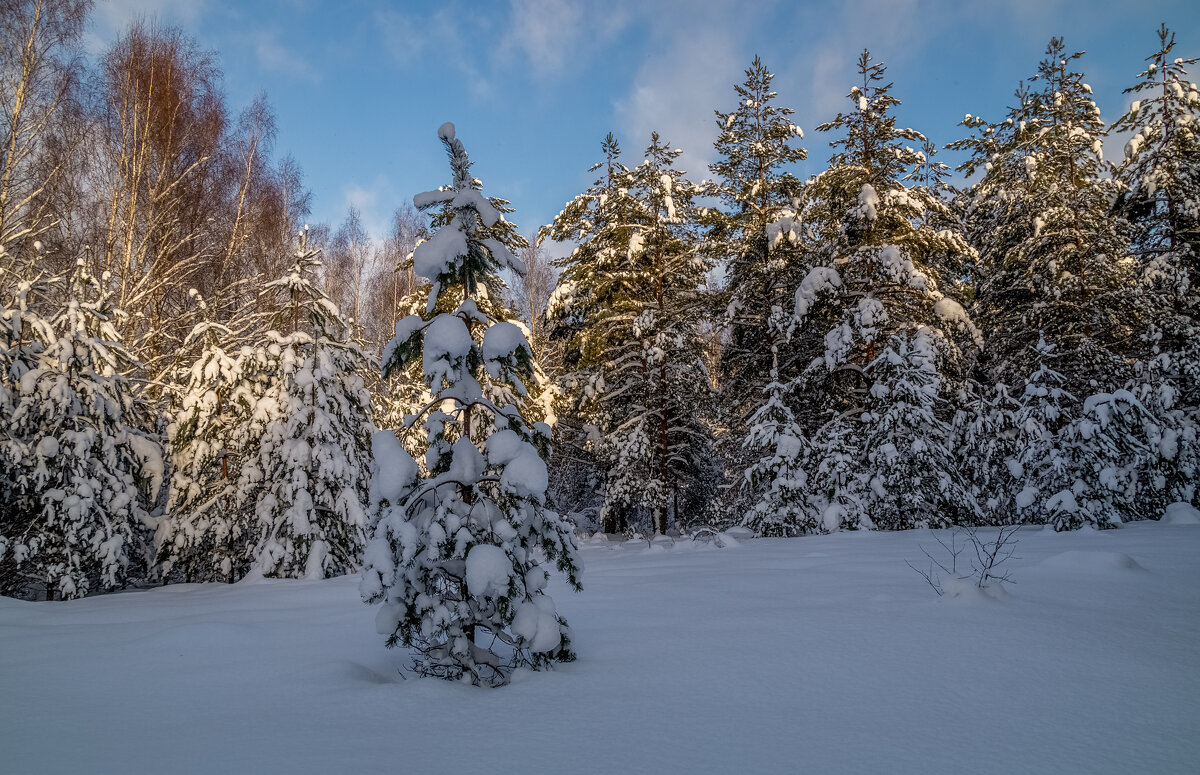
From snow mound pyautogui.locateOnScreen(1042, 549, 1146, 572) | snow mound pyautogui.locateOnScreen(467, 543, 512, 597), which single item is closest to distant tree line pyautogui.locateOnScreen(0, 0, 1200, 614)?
snow mound pyautogui.locateOnScreen(467, 543, 512, 597)

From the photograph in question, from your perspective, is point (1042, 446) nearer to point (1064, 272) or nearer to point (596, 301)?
point (1064, 272)

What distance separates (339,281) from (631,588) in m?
26.5

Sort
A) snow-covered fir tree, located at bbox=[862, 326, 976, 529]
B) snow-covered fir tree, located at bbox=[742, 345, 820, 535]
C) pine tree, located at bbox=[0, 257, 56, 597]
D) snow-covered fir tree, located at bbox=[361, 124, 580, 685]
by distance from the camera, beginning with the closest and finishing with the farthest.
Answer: snow-covered fir tree, located at bbox=[361, 124, 580, 685]
pine tree, located at bbox=[0, 257, 56, 597]
snow-covered fir tree, located at bbox=[862, 326, 976, 529]
snow-covered fir tree, located at bbox=[742, 345, 820, 535]

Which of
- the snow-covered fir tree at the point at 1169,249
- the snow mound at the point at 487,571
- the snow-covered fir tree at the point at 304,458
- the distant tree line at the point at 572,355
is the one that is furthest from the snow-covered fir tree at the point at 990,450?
the snow-covered fir tree at the point at 304,458

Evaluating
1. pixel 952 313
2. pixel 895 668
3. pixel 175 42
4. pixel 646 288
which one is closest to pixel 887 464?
pixel 952 313

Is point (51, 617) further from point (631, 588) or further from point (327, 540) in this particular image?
point (631, 588)

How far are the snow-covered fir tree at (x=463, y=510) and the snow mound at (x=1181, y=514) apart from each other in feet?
36.2

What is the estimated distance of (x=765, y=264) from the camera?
15016 millimetres

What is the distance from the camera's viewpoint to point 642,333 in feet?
49.5

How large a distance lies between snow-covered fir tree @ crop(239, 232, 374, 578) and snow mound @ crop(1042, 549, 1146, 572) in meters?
9.22

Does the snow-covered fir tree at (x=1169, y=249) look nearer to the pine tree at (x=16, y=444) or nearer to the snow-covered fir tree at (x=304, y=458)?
the snow-covered fir tree at (x=304, y=458)

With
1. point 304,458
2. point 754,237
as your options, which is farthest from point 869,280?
point 304,458

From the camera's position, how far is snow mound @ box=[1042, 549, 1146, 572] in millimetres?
5488

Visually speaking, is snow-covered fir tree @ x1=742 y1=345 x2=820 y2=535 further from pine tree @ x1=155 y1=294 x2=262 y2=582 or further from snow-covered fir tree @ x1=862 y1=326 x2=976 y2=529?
pine tree @ x1=155 y1=294 x2=262 y2=582
